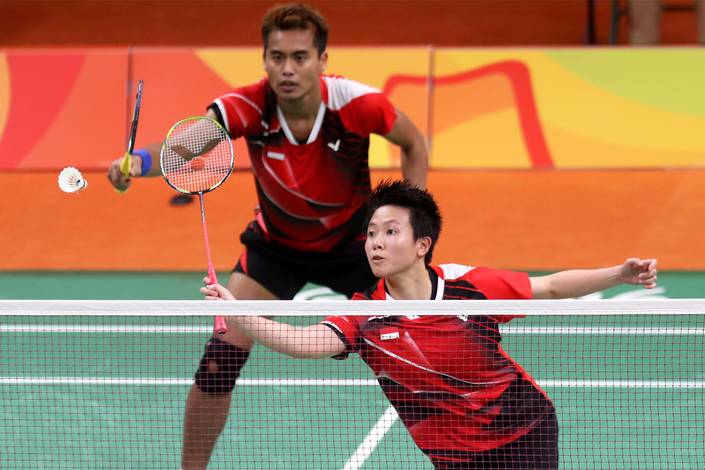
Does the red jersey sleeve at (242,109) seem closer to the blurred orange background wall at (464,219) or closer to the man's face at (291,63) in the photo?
the man's face at (291,63)

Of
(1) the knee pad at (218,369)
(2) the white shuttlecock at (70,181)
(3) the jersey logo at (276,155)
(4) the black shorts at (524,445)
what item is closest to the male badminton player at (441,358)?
(4) the black shorts at (524,445)

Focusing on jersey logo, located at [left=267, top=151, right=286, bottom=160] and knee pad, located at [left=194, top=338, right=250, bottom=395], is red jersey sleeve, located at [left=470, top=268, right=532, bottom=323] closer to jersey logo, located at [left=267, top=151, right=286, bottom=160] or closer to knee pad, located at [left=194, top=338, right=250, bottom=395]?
knee pad, located at [left=194, top=338, right=250, bottom=395]

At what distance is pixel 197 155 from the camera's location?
15.5 feet

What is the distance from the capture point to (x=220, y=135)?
4.76 m

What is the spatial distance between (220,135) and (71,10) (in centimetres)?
1053

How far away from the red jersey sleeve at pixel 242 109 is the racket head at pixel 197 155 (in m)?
0.18

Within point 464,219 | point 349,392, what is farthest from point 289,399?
point 464,219

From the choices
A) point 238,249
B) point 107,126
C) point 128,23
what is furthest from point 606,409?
point 128,23

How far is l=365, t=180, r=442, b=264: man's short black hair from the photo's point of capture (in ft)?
13.0

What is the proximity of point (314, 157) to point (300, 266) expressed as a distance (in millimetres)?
499

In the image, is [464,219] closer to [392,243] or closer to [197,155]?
[197,155]

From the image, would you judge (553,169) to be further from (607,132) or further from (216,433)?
(216,433)

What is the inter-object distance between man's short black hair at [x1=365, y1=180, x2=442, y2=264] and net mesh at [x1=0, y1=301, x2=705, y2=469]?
315 millimetres

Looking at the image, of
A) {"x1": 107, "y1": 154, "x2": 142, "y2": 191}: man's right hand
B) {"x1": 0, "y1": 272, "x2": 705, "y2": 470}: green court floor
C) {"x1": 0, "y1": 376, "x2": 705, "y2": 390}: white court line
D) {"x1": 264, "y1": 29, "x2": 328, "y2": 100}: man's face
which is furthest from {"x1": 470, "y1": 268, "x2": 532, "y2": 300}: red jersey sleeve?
{"x1": 0, "y1": 376, "x2": 705, "y2": 390}: white court line
